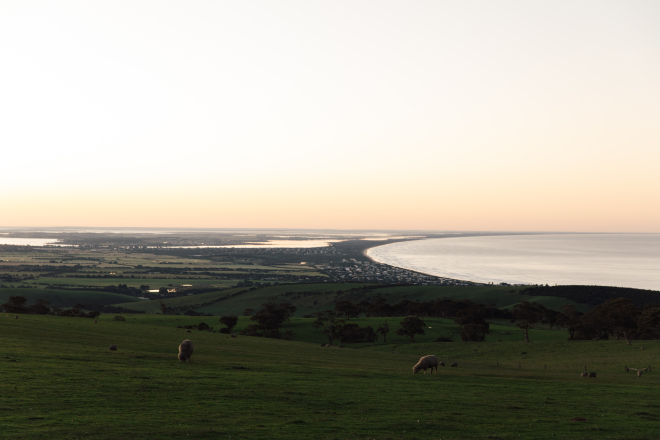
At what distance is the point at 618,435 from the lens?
20969 millimetres

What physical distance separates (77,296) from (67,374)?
184998 millimetres

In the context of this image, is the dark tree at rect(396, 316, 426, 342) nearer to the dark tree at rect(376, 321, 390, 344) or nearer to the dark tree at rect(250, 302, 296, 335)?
the dark tree at rect(376, 321, 390, 344)

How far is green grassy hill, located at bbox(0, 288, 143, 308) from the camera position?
582 ft

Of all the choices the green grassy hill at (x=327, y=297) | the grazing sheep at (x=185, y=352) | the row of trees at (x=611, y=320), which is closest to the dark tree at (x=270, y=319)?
the green grassy hill at (x=327, y=297)

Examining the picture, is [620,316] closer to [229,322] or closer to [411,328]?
[411,328]

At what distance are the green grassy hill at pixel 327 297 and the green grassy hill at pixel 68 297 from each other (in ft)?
61.9

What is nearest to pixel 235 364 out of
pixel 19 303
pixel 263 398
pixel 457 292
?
pixel 263 398

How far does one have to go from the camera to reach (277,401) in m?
24.2

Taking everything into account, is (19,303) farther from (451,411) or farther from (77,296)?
(451,411)

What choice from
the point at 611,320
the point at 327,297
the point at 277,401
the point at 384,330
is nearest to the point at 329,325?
the point at 384,330

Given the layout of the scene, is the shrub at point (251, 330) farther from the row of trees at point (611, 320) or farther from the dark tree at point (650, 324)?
the dark tree at point (650, 324)

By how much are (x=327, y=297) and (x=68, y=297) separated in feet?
341

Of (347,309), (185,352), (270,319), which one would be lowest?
(347,309)

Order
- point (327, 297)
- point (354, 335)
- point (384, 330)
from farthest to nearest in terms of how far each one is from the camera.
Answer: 1. point (327, 297)
2. point (384, 330)
3. point (354, 335)
